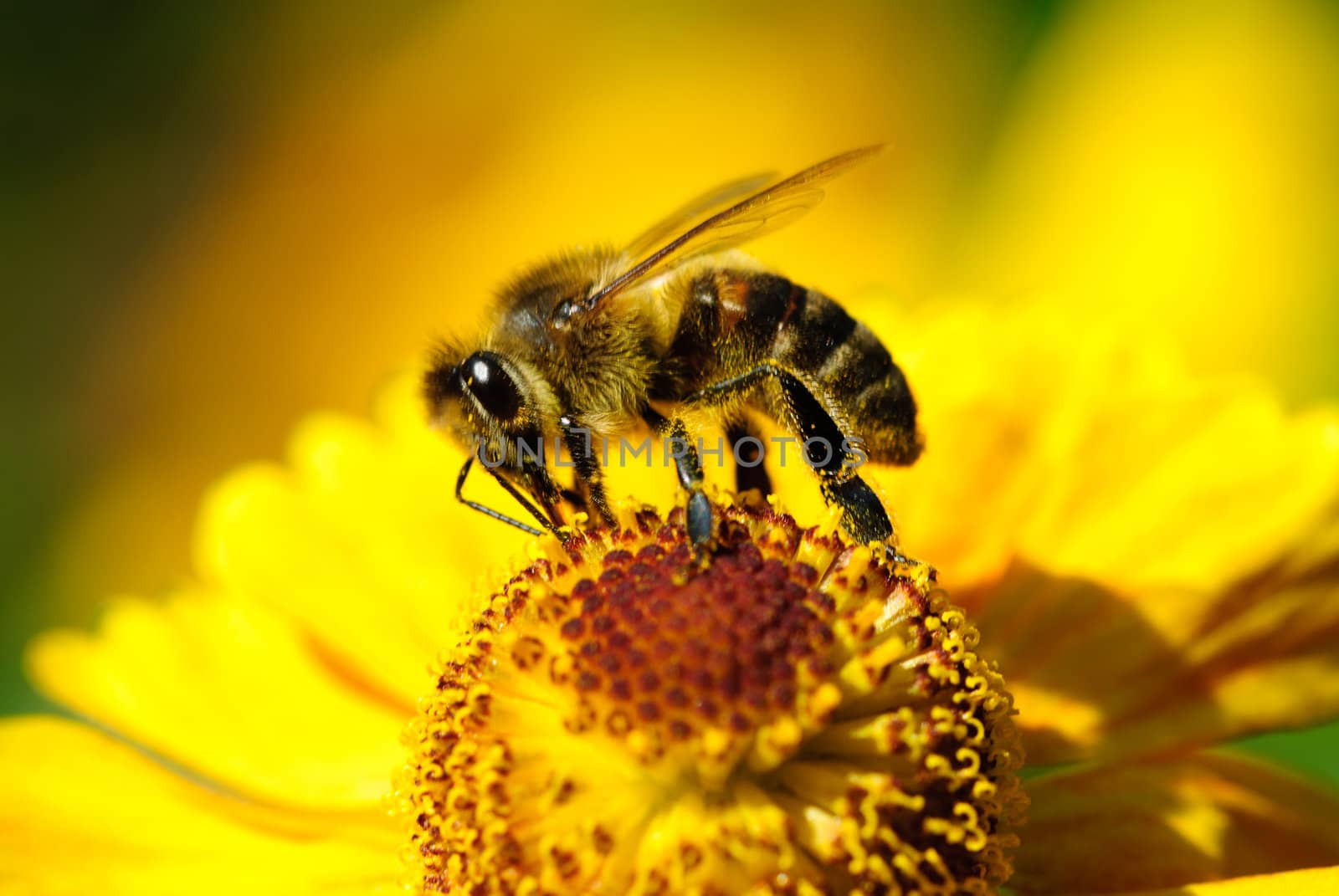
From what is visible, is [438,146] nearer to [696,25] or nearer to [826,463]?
[696,25]

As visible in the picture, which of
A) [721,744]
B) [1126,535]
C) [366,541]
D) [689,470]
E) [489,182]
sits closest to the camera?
[721,744]

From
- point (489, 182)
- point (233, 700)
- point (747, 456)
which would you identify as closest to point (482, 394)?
point (747, 456)

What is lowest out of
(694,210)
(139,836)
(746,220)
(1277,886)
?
(1277,886)

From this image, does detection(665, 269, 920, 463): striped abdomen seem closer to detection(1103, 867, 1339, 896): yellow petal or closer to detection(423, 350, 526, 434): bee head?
detection(423, 350, 526, 434): bee head

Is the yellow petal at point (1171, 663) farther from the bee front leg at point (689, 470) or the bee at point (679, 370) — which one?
the bee front leg at point (689, 470)

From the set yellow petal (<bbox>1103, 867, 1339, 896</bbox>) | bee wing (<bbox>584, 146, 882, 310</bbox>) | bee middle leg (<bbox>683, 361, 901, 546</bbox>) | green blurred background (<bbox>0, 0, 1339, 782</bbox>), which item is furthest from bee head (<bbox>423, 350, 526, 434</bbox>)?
green blurred background (<bbox>0, 0, 1339, 782</bbox>)

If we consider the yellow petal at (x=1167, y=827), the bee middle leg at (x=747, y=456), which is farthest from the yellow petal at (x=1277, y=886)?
the bee middle leg at (x=747, y=456)

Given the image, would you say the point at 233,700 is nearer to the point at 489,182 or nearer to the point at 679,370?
the point at 679,370
